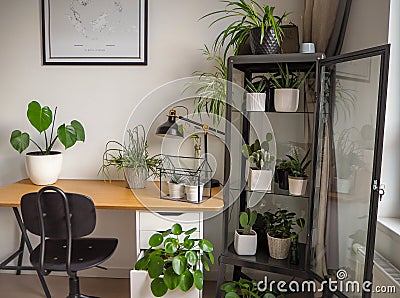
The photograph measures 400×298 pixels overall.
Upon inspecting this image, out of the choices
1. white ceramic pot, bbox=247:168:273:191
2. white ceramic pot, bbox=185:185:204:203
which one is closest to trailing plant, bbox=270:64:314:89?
white ceramic pot, bbox=247:168:273:191

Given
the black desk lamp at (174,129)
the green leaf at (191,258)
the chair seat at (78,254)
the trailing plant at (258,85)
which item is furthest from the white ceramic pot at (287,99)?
the chair seat at (78,254)

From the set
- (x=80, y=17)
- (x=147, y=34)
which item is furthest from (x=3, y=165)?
(x=147, y=34)

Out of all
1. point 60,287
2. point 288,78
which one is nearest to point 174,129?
point 288,78

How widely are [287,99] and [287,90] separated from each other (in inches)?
2.0

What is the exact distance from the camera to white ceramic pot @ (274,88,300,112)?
227 cm

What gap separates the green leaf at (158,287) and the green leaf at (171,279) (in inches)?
1.3

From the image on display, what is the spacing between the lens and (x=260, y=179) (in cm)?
238

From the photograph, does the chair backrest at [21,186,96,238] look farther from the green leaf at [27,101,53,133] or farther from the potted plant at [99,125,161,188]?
the green leaf at [27,101,53,133]

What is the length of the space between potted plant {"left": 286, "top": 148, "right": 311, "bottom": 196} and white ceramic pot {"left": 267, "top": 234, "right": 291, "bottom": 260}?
A: 29 centimetres

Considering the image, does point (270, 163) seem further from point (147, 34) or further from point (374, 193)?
point (147, 34)

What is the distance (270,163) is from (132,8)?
143cm

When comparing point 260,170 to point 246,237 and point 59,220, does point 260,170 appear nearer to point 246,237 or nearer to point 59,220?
point 246,237

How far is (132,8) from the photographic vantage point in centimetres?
278

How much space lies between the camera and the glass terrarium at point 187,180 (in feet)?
7.82
